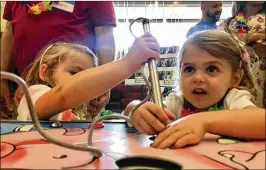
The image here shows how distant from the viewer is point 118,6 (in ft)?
7.50

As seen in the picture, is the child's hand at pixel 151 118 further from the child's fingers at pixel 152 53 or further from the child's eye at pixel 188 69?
the child's eye at pixel 188 69

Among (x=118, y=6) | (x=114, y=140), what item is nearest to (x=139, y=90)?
(x=118, y=6)

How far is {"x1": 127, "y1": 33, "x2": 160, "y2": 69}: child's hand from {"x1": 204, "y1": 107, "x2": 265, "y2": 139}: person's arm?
6.4 inches

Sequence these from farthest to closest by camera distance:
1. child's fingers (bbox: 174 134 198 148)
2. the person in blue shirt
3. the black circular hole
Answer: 1. the person in blue shirt
2. child's fingers (bbox: 174 134 198 148)
3. the black circular hole

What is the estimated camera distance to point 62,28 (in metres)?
1.12

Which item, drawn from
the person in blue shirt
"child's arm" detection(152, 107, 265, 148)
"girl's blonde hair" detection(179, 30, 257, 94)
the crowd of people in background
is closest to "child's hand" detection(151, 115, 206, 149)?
"child's arm" detection(152, 107, 265, 148)

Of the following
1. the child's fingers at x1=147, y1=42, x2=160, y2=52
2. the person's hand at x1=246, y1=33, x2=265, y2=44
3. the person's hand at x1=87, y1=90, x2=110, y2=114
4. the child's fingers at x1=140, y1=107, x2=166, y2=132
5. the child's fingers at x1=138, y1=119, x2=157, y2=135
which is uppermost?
the child's fingers at x1=147, y1=42, x2=160, y2=52

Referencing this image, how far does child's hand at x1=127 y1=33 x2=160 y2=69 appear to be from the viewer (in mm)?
645

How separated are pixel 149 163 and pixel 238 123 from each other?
0.21 metres

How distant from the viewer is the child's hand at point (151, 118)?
51 cm

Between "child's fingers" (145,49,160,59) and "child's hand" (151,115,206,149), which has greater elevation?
"child's fingers" (145,49,160,59)

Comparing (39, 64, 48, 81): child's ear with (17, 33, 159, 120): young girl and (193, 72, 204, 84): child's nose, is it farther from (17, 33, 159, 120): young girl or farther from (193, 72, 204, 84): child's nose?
(193, 72, 204, 84): child's nose

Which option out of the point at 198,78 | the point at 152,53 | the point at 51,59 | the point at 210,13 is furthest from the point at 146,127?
the point at 210,13

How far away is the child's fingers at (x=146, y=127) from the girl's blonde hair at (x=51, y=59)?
0.43 m
